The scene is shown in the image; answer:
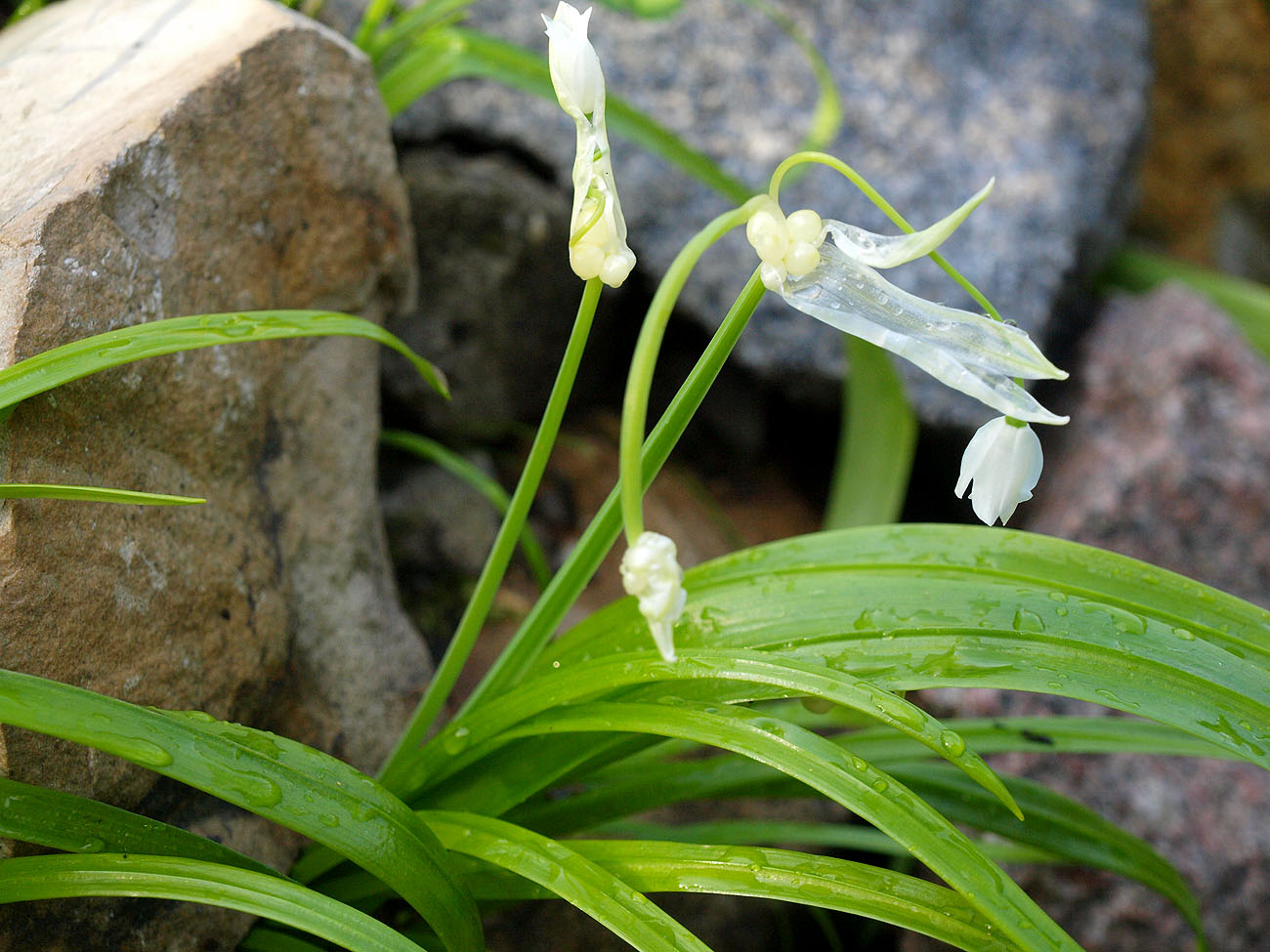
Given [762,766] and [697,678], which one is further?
[762,766]

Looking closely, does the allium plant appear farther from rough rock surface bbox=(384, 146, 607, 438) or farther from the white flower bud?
rough rock surface bbox=(384, 146, 607, 438)

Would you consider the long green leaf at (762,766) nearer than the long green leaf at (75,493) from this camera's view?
No

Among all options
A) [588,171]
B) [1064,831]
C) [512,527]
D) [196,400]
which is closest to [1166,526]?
[1064,831]

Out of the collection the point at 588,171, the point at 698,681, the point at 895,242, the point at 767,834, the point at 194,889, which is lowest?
the point at 767,834

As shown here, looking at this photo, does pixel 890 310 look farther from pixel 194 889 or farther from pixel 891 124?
pixel 891 124

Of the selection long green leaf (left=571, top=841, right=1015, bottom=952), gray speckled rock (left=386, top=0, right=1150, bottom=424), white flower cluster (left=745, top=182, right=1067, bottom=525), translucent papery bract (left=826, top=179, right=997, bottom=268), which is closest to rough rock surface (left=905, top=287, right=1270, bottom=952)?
gray speckled rock (left=386, top=0, right=1150, bottom=424)

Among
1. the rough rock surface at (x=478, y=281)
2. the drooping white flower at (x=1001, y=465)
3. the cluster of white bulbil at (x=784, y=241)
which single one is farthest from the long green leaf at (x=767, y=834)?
the rough rock surface at (x=478, y=281)

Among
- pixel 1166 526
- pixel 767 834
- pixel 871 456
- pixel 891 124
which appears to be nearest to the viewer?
pixel 767 834

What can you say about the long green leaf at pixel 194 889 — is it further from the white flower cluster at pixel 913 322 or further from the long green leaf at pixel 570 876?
the white flower cluster at pixel 913 322
